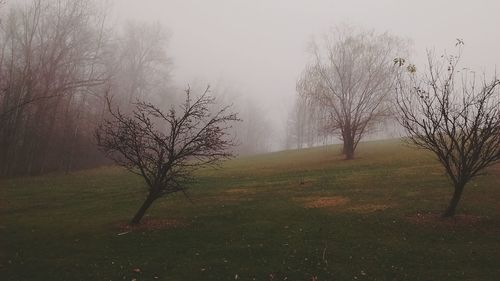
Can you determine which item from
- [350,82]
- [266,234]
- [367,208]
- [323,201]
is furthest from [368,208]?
[350,82]

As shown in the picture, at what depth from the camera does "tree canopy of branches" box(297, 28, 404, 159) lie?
3550 centimetres

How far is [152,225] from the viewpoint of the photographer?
1560cm

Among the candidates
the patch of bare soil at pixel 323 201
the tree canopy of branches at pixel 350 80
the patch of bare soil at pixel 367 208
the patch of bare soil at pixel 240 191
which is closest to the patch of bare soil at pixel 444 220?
the patch of bare soil at pixel 367 208

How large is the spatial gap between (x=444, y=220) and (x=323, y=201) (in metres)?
5.50

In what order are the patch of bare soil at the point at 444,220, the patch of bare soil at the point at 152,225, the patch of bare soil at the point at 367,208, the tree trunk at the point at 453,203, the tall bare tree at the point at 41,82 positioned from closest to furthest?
the patch of bare soil at the point at 444,220, the tree trunk at the point at 453,203, the patch of bare soil at the point at 152,225, the patch of bare soil at the point at 367,208, the tall bare tree at the point at 41,82

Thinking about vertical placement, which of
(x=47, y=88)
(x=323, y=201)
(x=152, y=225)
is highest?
(x=47, y=88)

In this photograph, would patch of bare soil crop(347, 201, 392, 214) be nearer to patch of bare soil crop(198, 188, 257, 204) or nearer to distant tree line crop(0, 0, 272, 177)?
patch of bare soil crop(198, 188, 257, 204)

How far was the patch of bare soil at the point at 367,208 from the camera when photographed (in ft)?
55.1

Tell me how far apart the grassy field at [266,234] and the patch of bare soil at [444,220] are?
0.11 feet

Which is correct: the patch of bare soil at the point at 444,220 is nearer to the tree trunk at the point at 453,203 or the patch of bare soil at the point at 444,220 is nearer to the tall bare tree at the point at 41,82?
A: the tree trunk at the point at 453,203

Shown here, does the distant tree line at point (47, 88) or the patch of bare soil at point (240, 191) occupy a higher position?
the distant tree line at point (47, 88)

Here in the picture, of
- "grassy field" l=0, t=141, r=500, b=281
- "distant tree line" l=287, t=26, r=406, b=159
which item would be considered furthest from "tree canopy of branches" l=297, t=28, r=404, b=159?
"grassy field" l=0, t=141, r=500, b=281

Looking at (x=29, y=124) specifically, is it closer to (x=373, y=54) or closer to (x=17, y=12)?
(x=17, y=12)

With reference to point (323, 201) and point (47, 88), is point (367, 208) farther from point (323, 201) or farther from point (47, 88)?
point (47, 88)
